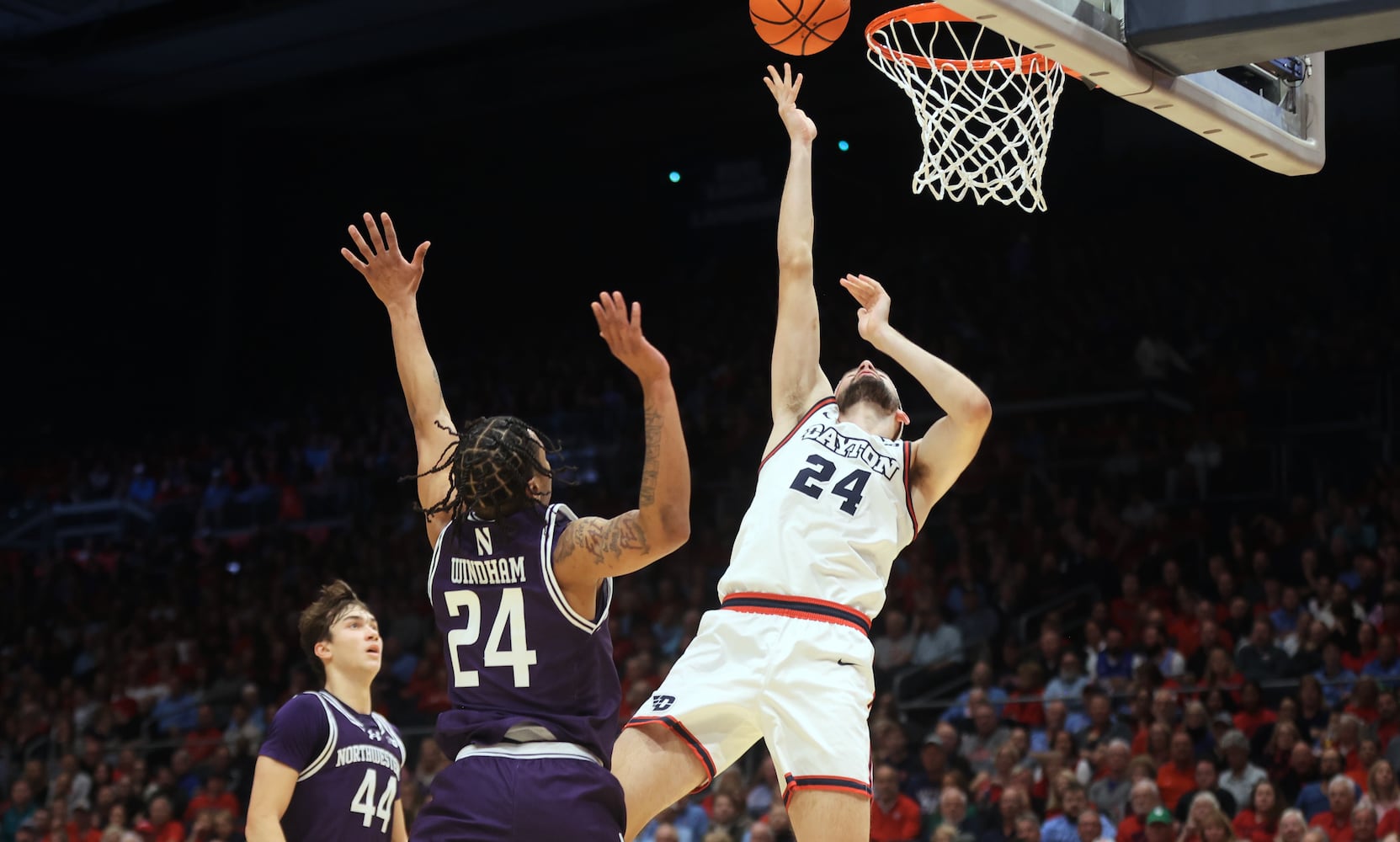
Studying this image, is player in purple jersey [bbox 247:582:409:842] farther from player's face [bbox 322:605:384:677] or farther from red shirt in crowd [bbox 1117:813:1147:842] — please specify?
red shirt in crowd [bbox 1117:813:1147:842]

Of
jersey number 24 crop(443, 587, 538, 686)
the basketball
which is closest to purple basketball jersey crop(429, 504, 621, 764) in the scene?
jersey number 24 crop(443, 587, 538, 686)

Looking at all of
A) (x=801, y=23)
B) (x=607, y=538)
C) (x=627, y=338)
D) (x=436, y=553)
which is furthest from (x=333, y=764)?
(x=801, y=23)

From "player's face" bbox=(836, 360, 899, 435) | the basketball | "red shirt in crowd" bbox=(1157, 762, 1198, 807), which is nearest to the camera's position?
"player's face" bbox=(836, 360, 899, 435)

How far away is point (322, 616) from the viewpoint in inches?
215

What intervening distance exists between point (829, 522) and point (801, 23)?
6.93 ft

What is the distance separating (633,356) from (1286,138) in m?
2.96

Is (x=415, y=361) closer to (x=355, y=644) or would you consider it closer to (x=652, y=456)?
(x=652, y=456)

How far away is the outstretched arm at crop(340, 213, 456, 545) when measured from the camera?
4.20 metres

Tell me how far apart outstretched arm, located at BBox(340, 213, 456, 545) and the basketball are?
1971mm

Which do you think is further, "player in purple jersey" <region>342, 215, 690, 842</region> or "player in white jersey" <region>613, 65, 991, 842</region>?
"player in white jersey" <region>613, 65, 991, 842</region>

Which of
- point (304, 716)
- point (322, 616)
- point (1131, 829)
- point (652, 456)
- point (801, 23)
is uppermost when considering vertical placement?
point (801, 23)

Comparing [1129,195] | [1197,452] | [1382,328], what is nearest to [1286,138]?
[1197,452]

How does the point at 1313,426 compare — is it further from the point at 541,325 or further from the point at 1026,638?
the point at 541,325

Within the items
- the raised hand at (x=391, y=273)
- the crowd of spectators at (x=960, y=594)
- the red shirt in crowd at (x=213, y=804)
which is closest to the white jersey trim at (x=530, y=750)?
the raised hand at (x=391, y=273)
